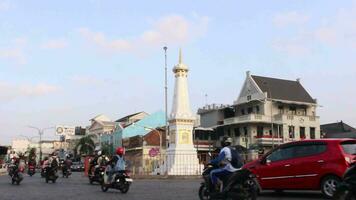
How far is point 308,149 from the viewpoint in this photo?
45.7ft

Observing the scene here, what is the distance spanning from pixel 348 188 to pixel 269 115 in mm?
52480

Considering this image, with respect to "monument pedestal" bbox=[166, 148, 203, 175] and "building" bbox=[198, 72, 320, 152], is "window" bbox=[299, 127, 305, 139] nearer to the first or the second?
"building" bbox=[198, 72, 320, 152]

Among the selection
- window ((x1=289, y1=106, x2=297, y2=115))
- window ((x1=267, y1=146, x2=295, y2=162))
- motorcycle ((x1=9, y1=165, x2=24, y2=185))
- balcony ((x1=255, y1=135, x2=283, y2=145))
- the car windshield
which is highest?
window ((x1=289, y1=106, x2=297, y2=115))

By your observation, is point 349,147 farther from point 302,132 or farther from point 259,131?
point 302,132

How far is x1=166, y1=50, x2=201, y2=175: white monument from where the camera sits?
111 ft

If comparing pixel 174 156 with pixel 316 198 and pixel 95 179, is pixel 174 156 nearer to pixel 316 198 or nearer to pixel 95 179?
pixel 95 179

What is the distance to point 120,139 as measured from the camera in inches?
3187

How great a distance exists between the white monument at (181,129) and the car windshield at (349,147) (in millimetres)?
20388

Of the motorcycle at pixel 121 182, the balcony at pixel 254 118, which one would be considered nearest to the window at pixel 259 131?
the balcony at pixel 254 118

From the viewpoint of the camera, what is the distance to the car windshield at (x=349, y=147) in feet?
43.5

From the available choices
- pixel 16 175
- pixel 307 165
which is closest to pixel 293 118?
pixel 16 175

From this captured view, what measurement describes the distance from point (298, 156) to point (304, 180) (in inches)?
27.2

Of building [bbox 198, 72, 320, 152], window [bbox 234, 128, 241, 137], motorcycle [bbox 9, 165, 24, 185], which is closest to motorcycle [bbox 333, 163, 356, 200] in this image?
motorcycle [bbox 9, 165, 24, 185]

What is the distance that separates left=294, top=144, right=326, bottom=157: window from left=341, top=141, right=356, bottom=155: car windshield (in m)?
0.51
